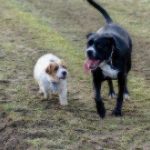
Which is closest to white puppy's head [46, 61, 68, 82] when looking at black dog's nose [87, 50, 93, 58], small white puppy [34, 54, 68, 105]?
small white puppy [34, 54, 68, 105]

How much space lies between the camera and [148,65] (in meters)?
10.8

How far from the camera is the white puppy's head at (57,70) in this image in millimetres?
8047

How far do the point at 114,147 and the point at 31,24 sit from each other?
Result: 7.55 metres

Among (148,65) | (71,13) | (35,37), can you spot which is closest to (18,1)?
(71,13)

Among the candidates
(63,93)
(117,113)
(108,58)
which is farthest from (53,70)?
(117,113)

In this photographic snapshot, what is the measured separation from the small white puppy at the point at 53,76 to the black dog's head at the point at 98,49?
782 mm

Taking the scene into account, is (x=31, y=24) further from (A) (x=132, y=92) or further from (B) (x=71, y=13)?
(A) (x=132, y=92)

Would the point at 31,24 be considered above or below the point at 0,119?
below

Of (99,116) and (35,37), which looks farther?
(35,37)

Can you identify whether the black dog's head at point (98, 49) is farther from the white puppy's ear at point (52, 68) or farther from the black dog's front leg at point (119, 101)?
the white puppy's ear at point (52, 68)

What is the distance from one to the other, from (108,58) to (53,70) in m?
1.00

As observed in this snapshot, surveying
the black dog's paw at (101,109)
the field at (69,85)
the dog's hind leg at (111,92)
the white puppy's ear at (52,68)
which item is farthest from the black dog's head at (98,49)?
the dog's hind leg at (111,92)

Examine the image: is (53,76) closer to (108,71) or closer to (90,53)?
(108,71)

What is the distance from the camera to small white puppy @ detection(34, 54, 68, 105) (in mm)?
8078
